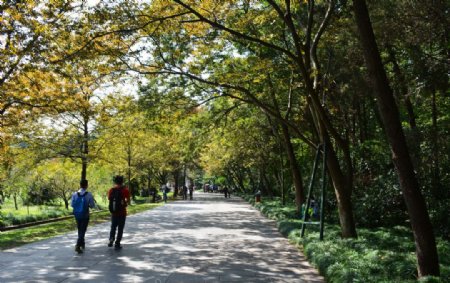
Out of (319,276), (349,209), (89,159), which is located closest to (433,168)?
(349,209)

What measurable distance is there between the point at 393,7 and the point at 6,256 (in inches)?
420

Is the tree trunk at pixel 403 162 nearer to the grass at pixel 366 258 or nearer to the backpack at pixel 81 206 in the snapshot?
the grass at pixel 366 258

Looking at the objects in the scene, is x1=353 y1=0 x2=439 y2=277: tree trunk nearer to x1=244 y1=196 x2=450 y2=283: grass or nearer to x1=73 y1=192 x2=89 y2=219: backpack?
x1=244 y1=196 x2=450 y2=283: grass

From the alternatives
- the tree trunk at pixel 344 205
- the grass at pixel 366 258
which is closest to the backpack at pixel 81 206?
the grass at pixel 366 258

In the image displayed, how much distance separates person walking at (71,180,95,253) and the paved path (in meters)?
0.30

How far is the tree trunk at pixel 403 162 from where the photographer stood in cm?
582

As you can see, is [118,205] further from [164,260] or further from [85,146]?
[85,146]

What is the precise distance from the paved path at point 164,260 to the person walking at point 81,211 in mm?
297

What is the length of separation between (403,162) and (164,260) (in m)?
5.02

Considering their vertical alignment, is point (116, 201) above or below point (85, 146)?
below

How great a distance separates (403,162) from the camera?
5973 mm

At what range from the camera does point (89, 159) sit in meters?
19.9

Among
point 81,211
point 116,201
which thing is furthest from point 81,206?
point 116,201

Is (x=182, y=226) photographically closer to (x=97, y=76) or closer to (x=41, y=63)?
(x=97, y=76)
